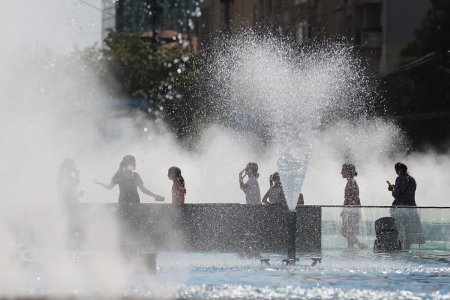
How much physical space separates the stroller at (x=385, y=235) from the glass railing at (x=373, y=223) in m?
0.06

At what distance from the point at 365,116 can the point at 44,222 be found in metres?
31.8

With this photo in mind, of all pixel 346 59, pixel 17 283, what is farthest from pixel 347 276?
pixel 346 59

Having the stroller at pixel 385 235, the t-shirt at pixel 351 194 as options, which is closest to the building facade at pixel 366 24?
the t-shirt at pixel 351 194

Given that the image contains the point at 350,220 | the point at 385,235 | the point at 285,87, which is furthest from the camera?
the point at 285,87

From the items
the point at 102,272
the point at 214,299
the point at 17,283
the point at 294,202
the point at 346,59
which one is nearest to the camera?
the point at 214,299

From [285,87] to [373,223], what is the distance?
547 inches

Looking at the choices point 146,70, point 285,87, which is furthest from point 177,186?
point 146,70

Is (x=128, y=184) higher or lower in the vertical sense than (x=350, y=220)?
higher

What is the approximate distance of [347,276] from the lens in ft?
58.2

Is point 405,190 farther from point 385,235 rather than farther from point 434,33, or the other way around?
point 434,33

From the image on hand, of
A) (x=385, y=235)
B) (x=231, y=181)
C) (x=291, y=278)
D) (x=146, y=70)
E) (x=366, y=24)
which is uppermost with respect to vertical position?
(x=146, y=70)

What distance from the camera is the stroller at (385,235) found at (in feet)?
70.8

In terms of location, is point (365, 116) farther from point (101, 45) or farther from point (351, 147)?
point (101, 45)

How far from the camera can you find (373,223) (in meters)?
21.6
